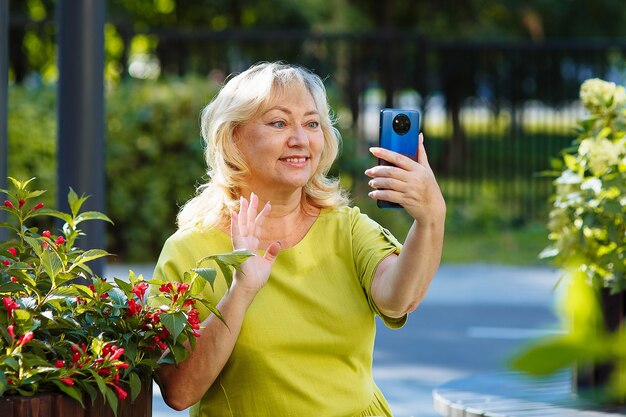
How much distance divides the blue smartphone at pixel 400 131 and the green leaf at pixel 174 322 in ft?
1.90

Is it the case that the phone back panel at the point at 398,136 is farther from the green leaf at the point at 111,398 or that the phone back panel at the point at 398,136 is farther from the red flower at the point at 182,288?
the green leaf at the point at 111,398

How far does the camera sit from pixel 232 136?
2783 millimetres

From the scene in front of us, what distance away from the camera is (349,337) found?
259cm

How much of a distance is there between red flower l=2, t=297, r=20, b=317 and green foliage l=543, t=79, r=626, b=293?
2317 millimetres

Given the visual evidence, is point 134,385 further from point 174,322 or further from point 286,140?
point 286,140

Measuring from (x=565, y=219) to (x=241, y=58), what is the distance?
30.0 ft

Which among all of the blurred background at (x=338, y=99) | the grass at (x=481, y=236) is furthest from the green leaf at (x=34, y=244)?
the grass at (x=481, y=236)

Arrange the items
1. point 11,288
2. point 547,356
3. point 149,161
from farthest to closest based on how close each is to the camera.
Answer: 1. point 149,161
2. point 11,288
3. point 547,356

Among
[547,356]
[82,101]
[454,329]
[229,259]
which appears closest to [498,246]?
[454,329]

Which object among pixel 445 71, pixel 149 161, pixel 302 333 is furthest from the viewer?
pixel 445 71

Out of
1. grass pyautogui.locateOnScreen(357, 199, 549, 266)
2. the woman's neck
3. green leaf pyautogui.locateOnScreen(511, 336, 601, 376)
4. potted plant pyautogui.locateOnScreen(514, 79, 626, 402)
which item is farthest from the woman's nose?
grass pyautogui.locateOnScreen(357, 199, 549, 266)

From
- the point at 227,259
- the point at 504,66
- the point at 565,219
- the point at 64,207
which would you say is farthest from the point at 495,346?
the point at 504,66

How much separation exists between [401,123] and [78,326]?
79cm

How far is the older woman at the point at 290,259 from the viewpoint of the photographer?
2.37 metres
